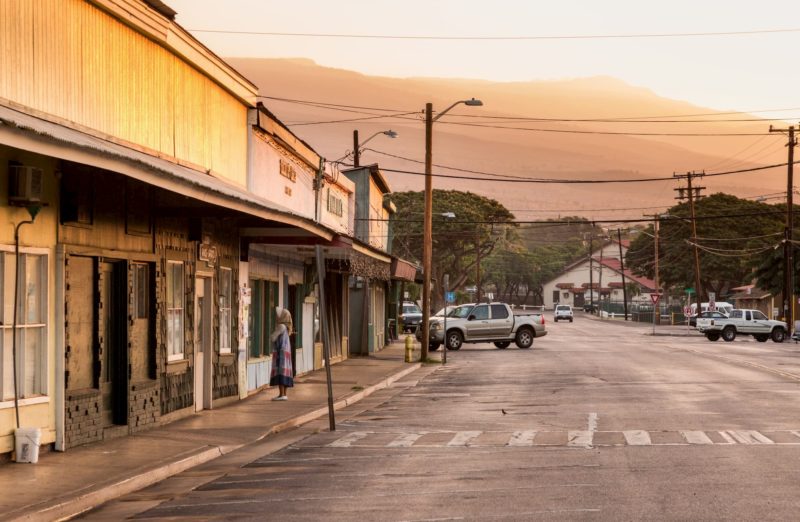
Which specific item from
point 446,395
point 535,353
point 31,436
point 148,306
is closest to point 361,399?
point 446,395

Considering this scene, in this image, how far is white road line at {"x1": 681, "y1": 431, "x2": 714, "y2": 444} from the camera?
15.5 m

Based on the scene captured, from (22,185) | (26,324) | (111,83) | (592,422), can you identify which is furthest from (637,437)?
(111,83)

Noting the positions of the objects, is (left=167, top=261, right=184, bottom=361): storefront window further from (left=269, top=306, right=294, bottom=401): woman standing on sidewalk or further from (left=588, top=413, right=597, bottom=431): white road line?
(left=588, top=413, right=597, bottom=431): white road line

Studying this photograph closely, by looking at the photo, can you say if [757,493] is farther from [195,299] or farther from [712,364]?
[712,364]

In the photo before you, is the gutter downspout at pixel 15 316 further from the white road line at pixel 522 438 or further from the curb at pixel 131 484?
the white road line at pixel 522 438

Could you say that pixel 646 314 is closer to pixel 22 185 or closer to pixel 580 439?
pixel 580 439

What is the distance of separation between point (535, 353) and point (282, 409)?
82.3 feet

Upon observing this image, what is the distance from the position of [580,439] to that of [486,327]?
1333 inches

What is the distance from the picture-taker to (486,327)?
49.8 m

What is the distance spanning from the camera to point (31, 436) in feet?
44.0

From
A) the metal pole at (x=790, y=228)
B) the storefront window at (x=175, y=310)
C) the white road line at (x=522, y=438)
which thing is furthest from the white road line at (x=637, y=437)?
the metal pole at (x=790, y=228)

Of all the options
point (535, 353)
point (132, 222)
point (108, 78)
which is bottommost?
point (535, 353)

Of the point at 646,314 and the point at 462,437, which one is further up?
the point at 462,437

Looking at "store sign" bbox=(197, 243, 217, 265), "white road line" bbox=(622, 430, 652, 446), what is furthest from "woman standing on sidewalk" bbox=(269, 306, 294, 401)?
"white road line" bbox=(622, 430, 652, 446)
